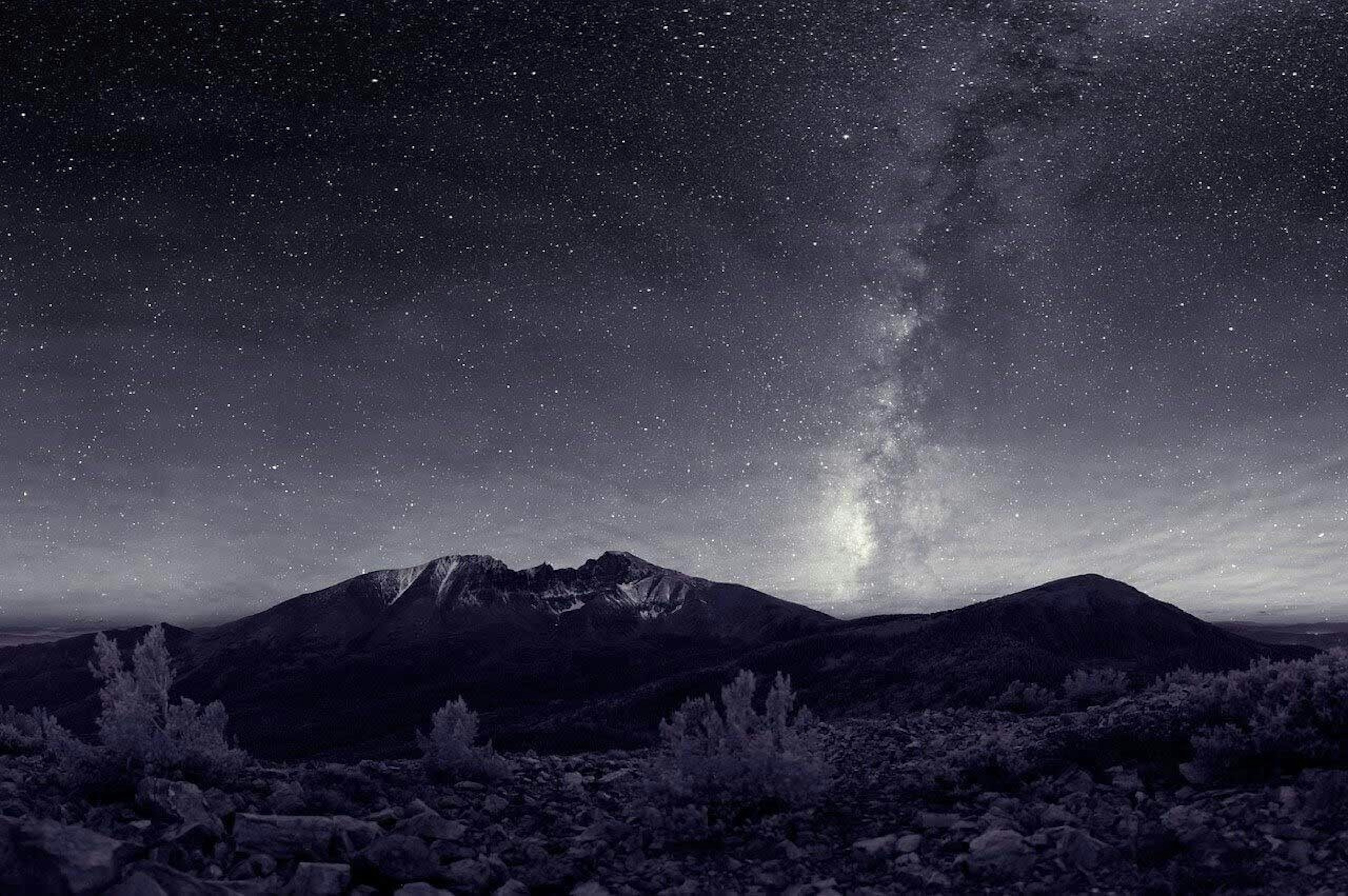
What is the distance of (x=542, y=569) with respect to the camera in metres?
192

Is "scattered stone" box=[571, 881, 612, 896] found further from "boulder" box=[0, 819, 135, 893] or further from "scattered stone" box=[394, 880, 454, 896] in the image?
"boulder" box=[0, 819, 135, 893]

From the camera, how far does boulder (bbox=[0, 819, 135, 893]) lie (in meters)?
4.64

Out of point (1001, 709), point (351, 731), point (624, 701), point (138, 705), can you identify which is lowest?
point (351, 731)

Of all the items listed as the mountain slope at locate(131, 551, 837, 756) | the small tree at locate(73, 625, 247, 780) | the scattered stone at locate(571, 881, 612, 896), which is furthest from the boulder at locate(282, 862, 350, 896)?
the mountain slope at locate(131, 551, 837, 756)

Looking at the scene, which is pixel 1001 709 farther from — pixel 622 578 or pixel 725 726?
pixel 622 578

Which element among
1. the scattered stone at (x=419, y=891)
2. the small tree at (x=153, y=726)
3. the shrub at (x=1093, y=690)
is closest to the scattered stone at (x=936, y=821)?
the scattered stone at (x=419, y=891)

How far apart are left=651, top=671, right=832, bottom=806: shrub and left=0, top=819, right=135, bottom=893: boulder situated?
4693 mm

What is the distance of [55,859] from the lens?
475 centimetres

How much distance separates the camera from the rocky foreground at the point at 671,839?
553 cm

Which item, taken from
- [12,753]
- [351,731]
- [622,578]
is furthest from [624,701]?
[622,578]

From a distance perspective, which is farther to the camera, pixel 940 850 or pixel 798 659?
pixel 798 659

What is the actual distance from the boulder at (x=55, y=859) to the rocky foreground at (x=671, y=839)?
0.01 meters

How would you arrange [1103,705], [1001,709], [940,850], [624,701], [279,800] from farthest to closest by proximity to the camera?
1. [624,701]
2. [1001,709]
3. [1103,705]
4. [279,800]
5. [940,850]

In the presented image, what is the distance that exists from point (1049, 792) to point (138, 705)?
9.51m
